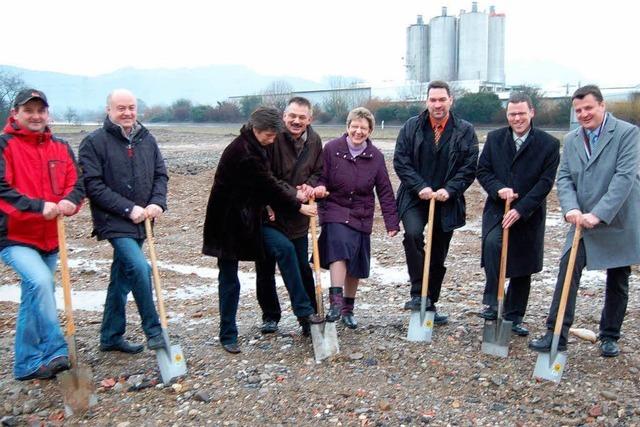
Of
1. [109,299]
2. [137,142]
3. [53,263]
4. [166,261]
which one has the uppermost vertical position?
[137,142]

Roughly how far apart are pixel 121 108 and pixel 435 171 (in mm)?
2754

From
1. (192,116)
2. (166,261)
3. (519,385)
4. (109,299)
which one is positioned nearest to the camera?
(519,385)

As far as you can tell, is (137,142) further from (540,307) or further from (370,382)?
(540,307)

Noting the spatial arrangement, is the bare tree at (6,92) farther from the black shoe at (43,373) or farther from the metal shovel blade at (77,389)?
the metal shovel blade at (77,389)

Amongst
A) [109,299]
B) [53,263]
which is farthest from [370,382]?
[53,263]

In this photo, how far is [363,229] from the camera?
225 inches

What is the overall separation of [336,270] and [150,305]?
65.3 inches

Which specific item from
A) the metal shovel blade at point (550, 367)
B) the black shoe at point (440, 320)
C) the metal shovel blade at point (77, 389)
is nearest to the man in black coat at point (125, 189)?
the metal shovel blade at point (77, 389)

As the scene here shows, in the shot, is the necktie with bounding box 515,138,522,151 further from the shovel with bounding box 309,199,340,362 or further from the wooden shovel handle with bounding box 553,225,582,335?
the shovel with bounding box 309,199,340,362

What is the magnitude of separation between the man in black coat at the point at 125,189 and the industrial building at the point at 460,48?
252ft

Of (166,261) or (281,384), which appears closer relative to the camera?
(281,384)

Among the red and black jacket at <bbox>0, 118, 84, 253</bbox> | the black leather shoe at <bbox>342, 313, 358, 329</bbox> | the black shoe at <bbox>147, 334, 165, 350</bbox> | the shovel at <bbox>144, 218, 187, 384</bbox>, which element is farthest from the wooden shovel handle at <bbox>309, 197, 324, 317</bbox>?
the red and black jacket at <bbox>0, 118, 84, 253</bbox>

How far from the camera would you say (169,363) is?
4.86 meters

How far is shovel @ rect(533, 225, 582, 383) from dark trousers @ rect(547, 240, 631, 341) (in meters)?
0.10
